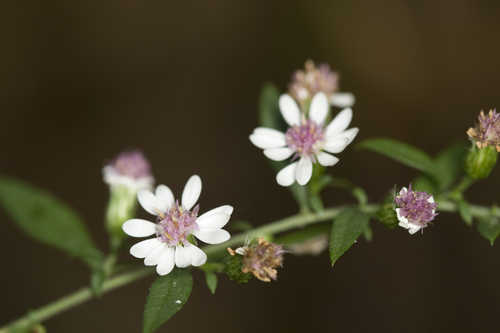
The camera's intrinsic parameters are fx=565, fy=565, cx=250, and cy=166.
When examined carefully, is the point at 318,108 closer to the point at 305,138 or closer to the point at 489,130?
the point at 305,138

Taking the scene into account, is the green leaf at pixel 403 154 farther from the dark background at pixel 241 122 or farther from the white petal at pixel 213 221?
the dark background at pixel 241 122

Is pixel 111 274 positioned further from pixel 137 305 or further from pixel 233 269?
pixel 137 305

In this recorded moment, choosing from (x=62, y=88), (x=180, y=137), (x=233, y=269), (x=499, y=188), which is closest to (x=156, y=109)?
(x=180, y=137)

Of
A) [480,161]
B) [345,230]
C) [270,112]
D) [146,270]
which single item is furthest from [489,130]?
[146,270]

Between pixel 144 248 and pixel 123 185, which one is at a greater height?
pixel 123 185

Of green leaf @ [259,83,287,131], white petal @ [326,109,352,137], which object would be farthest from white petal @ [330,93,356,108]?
white petal @ [326,109,352,137]

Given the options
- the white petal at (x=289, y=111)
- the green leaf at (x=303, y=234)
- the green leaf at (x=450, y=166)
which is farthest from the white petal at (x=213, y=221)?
the green leaf at (x=450, y=166)

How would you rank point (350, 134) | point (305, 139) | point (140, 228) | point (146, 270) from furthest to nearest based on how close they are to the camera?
point (146, 270) < point (305, 139) < point (350, 134) < point (140, 228)
